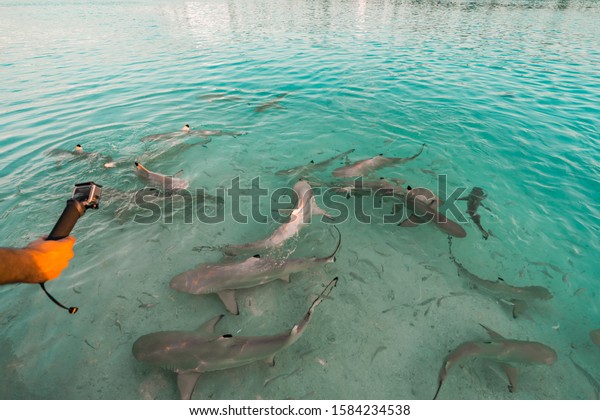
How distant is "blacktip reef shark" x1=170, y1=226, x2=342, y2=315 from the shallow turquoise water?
0.28 m

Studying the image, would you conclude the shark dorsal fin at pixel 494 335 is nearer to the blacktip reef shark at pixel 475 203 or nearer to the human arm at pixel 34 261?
the blacktip reef shark at pixel 475 203

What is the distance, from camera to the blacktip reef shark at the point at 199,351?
4.68 metres

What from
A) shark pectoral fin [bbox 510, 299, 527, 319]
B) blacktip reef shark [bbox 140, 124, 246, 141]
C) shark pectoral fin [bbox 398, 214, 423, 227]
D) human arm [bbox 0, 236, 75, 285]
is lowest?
shark pectoral fin [bbox 510, 299, 527, 319]

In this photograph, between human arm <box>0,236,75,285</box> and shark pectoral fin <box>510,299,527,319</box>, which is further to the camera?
shark pectoral fin <box>510,299,527,319</box>

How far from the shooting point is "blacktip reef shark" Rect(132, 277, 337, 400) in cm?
468

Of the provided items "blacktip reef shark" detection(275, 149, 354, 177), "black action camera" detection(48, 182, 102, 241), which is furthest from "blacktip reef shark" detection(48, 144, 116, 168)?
"black action camera" detection(48, 182, 102, 241)

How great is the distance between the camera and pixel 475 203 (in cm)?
858

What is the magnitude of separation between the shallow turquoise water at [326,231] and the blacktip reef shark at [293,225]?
427 millimetres

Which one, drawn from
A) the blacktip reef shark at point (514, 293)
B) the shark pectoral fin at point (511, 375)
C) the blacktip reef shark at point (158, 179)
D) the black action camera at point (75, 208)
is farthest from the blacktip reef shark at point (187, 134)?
the shark pectoral fin at point (511, 375)

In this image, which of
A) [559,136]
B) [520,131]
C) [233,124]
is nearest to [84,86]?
[233,124]

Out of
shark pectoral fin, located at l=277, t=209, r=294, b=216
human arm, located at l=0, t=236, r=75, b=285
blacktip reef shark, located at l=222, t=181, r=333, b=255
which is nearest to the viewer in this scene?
human arm, located at l=0, t=236, r=75, b=285

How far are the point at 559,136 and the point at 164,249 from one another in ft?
51.5

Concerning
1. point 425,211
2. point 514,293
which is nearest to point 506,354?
point 514,293

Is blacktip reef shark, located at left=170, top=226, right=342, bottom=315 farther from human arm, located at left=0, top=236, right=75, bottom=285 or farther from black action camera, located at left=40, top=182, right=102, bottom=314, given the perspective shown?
human arm, located at left=0, top=236, right=75, bottom=285
